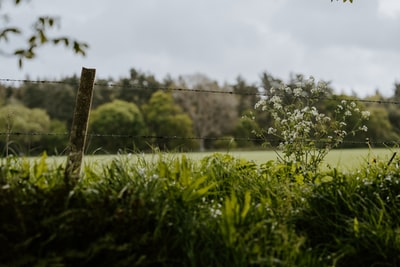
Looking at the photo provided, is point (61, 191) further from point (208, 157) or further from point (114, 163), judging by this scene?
point (208, 157)

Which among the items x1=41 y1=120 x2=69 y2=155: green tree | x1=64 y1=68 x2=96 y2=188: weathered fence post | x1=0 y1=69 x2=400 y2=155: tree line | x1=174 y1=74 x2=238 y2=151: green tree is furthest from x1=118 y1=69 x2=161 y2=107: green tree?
x1=64 y1=68 x2=96 y2=188: weathered fence post

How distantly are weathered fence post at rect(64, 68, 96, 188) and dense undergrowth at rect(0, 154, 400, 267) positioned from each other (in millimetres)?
206

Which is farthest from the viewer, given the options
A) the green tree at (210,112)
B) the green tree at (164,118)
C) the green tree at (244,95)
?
the green tree at (210,112)

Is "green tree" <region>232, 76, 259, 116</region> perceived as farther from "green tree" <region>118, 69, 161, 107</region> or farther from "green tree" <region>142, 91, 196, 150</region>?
"green tree" <region>118, 69, 161, 107</region>

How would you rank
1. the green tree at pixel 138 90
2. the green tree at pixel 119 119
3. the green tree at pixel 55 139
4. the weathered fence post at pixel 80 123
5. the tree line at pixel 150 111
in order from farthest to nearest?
the green tree at pixel 138 90, the green tree at pixel 119 119, the tree line at pixel 150 111, the green tree at pixel 55 139, the weathered fence post at pixel 80 123

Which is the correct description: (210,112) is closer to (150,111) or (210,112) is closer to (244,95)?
(244,95)

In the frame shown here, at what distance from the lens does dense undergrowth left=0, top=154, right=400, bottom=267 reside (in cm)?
361

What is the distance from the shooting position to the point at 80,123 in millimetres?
4922

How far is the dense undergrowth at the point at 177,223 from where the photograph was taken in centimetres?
361

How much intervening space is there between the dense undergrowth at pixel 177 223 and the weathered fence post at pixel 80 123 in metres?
0.21

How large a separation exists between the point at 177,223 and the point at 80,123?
1532 millimetres

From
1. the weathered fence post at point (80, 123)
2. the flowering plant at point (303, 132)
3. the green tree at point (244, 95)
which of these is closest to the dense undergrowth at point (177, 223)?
the weathered fence post at point (80, 123)

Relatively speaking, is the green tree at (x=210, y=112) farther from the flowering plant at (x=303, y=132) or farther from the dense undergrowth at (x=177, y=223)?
the dense undergrowth at (x=177, y=223)

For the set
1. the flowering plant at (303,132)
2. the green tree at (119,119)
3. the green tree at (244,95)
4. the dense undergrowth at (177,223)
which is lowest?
the dense undergrowth at (177,223)
